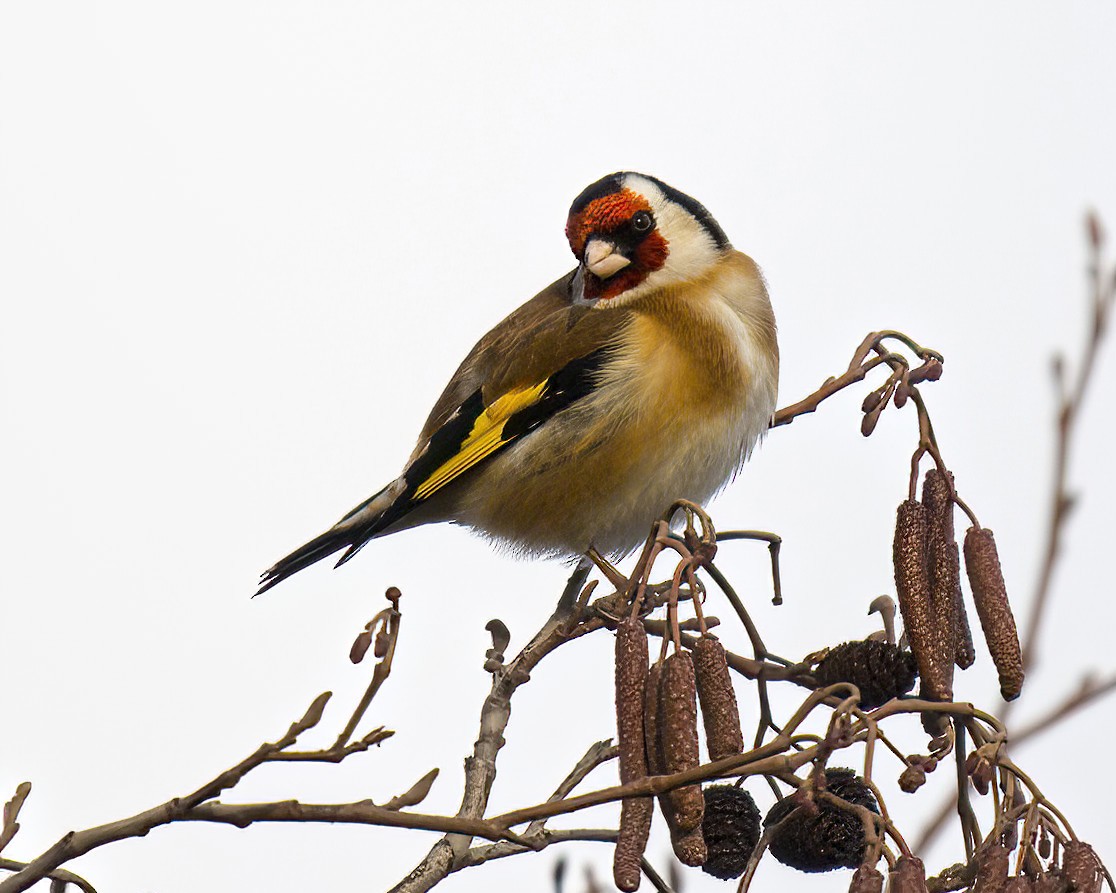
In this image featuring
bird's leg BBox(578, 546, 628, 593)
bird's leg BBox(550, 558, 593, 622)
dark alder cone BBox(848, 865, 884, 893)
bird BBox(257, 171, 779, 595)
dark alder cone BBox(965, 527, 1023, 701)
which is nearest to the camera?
dark alder cone BBox(848, 865, 884, 893)

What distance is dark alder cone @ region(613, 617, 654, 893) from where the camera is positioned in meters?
1.54

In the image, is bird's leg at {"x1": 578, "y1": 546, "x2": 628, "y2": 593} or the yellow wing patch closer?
bird's leg at {"x1": 578, "y1": 546, "x2": 628, "y2": 593}

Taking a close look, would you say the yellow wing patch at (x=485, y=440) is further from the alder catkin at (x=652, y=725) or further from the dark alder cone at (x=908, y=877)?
the dark alder cone at (x=908, y=877)

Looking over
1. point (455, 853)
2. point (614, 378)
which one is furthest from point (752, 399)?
point (455, 853)

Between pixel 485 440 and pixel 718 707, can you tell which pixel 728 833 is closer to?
pixel 718 707

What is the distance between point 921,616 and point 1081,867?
1.34 ft

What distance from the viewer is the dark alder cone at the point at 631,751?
60.7 inches

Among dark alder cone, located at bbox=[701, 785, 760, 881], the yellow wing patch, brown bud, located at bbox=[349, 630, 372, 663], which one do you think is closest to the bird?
the yellow wing patch

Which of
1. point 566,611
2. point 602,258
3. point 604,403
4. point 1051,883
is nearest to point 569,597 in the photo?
point 566,611

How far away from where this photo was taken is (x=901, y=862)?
136 cm

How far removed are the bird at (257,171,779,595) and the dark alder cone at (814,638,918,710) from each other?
91 cm

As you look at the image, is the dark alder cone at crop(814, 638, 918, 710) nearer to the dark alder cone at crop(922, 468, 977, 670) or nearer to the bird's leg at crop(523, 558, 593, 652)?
the dark alder cone at crop(922, 468, 977, 670)

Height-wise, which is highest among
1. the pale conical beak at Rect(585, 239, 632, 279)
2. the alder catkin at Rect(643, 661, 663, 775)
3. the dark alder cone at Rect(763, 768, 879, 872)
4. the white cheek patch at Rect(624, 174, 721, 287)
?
the white cheek patch at Rect(624, 174, 721, 287)

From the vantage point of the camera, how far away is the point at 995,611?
1784mm
